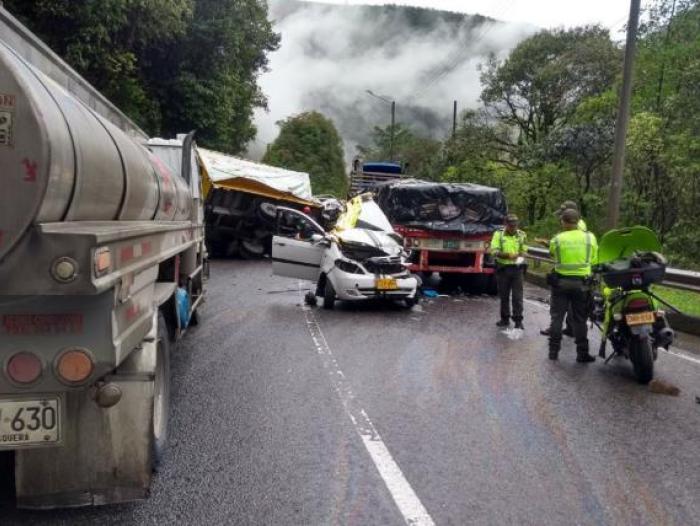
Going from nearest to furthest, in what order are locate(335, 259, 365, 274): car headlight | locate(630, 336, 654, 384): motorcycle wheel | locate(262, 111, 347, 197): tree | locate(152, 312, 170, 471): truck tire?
locate(152, 312, 170, 471): truck tire → locate(630, 336, 654, 384): motorcycle wheel → locate(335, 259, 365, 274): car headlight → locate(262, 111, 347, 197): tree

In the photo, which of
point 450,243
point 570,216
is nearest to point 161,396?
point 570,216

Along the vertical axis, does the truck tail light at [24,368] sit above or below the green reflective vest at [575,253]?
below

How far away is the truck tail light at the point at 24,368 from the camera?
8.91 feet

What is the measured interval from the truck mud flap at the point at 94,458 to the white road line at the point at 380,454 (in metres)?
1.37

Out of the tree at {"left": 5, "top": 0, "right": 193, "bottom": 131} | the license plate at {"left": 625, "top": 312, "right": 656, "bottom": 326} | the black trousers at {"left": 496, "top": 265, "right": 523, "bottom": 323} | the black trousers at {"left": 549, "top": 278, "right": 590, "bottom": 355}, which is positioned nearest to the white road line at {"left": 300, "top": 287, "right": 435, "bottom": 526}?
the black trousers at {"left": 549, "top": 278, "right": 590, "bottom": 355}

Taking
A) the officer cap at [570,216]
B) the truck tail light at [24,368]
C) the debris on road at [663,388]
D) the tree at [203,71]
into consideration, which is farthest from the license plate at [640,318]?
the tree at [203,71]

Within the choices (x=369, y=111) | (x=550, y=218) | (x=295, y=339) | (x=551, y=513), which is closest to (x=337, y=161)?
(x=550, y=218)

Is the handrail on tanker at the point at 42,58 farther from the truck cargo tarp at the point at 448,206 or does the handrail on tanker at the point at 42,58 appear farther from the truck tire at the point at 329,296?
the truck cargo tarp at the point at 448,206

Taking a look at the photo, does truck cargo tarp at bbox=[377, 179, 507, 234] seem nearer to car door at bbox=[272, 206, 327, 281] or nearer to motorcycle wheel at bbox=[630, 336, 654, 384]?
car door at bbox=[272, 206, 327, 281]

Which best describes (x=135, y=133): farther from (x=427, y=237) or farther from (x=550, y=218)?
(x=550, y=218)

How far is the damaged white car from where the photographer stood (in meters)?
10.5

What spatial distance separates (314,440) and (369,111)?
197 m

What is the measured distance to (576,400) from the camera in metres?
5.86

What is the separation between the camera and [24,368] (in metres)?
2.73
